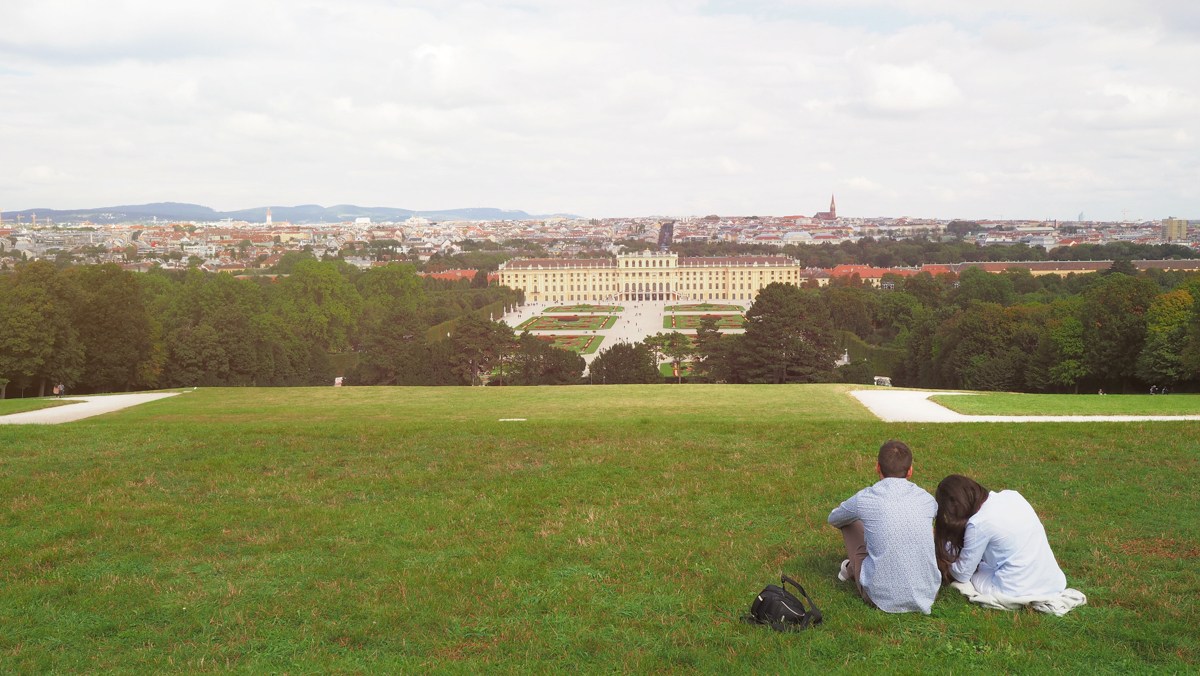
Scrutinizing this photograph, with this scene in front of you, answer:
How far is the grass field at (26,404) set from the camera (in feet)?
50.9

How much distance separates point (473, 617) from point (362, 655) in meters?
0.62

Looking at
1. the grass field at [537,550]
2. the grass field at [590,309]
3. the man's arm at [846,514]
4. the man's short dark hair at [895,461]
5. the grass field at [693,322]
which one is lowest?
the grass field at [590,309]

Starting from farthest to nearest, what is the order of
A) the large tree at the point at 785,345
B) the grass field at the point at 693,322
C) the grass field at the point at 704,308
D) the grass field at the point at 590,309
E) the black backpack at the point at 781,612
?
the grass field at the point at 590,309 → the grass field at the point at 704,308 → the grass field at the point at 693,322 → the large tree at the point at 785,345 → the black backpack at the point at 781,612

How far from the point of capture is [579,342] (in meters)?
55.2

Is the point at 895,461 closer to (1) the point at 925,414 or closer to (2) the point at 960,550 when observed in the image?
(2) the point at 960,550

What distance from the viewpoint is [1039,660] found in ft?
12.2

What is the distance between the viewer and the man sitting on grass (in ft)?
14.0

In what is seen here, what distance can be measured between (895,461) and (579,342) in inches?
2001

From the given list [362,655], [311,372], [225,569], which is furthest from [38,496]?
[311,372]

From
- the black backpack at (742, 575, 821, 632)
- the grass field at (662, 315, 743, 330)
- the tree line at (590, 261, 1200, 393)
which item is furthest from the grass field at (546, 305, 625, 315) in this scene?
the black backpack at (742, 575, 821, 632)

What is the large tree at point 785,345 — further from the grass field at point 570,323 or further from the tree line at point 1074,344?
the grass field at point 570,323

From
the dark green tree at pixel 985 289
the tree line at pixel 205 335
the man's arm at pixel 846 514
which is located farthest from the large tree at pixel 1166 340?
the dark green tree at pixel 985 289

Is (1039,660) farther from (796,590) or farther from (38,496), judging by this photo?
(38,496)

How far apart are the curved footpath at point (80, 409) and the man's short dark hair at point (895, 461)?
496 inches
